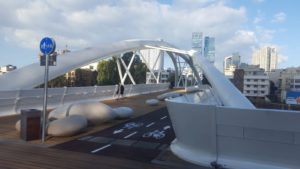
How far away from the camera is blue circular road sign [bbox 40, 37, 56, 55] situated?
992 cm

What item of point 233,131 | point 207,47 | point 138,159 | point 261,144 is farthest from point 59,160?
point 207,47

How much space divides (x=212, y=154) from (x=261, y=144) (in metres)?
1.19

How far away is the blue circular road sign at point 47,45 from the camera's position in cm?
992

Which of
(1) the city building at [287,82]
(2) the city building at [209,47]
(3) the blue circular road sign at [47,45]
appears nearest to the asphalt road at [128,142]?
(3) the blue circular road sign at [47,45]

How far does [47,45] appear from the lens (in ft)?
32.6

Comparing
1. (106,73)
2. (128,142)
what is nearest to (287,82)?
(128,142)

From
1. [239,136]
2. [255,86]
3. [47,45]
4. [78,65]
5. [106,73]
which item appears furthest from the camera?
[106,73]

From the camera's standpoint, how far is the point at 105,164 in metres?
7.54

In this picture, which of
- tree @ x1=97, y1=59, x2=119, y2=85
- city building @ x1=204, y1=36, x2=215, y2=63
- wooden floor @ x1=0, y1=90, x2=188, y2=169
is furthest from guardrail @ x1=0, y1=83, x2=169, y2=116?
city building @ x1=204, y1=36, x2=215, y2=63

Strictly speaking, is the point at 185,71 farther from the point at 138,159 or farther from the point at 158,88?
the point at 138,159

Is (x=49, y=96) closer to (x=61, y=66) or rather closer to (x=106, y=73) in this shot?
(x=61, y=66)

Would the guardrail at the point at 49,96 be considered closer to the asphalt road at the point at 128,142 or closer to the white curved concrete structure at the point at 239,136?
the asphalt road at the point at 128,142

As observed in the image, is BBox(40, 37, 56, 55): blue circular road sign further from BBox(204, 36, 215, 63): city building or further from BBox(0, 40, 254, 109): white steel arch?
BBox(204, 36, 215, 63): city building

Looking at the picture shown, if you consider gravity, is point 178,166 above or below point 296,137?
below
